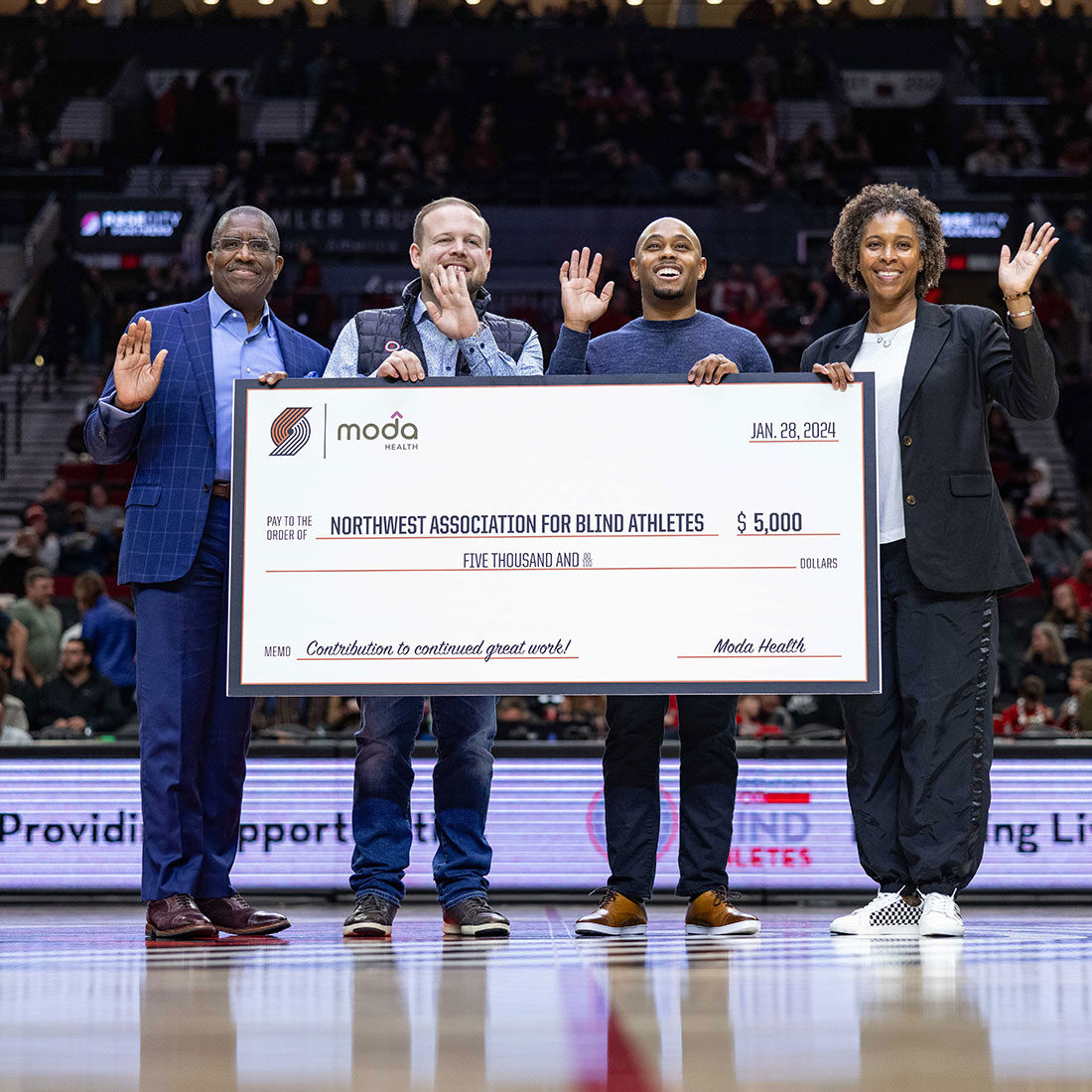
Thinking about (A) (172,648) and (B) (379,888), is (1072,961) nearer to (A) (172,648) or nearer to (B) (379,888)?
(B) (379,888)

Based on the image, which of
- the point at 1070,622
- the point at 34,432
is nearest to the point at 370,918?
the point at 1070,622

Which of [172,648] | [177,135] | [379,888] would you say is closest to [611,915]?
[379,888]

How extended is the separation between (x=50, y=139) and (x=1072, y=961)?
1987cm

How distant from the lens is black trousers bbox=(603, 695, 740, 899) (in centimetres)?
438

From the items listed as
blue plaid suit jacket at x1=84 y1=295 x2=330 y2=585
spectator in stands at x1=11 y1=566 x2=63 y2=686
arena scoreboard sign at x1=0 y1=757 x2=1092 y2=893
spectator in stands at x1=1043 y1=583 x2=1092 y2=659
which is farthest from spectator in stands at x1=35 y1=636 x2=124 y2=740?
spectator in stands at x1=1043 y1=583 x2=1092 y2=659

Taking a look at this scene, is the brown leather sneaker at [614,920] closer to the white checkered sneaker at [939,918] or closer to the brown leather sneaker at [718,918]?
the brown leather sneaker at [718,918]

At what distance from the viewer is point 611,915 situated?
4324 millimetres

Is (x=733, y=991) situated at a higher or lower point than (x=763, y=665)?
lower

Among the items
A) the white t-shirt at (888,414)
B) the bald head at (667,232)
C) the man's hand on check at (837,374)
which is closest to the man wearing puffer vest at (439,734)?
the bald head at (667,232)

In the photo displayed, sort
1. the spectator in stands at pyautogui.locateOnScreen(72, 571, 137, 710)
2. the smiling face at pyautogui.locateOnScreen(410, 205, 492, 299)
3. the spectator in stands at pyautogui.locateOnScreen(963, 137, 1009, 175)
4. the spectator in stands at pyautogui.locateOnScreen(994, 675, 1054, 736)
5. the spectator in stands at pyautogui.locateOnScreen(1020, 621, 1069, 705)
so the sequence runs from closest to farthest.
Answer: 1. the smiling face at pyautogui.locateOnScreen(410, 205, 492, 299)
2. the spectator in stands at pyautogui.locateOnScreen(994, 675, 1054, 736)
3. the spectator in stands at pyautogui.locateOnScreen(72, 571, 137, 710)
4. the spectator in stands at pyautogui.locateOnScreen(1020, 621, 1069, 705)
5. the spectator in stands at pyautogui.locateOnScreen(963, 137, 1009, 175)

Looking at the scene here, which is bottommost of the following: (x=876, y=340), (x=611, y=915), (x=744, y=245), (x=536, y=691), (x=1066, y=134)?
(x=611, y=915)

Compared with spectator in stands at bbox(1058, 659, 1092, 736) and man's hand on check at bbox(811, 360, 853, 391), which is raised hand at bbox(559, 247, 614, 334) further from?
spectator in stands at bbox(1058, 659, 1092, 736)

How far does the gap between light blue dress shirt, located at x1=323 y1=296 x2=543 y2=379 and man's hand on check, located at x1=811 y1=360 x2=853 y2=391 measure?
0.82m

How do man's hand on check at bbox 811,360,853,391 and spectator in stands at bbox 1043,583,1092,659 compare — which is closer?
man's hand on check at bbox 811,360,853,391
